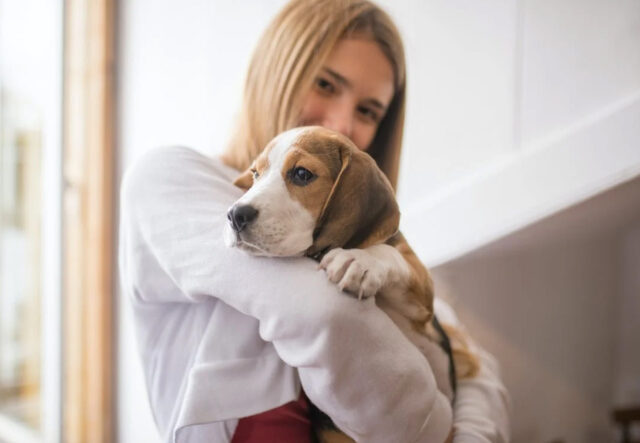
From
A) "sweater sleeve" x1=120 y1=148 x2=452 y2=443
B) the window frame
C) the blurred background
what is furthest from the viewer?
the window frame

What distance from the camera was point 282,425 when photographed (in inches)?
20.1

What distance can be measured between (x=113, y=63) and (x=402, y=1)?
498mm

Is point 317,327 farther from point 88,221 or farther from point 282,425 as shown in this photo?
point 88,221

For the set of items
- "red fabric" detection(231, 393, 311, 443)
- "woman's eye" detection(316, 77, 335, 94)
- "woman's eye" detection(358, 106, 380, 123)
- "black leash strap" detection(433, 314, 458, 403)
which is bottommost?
"red fabric" detection(231, 393, 311, 443)

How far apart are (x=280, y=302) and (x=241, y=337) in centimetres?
10

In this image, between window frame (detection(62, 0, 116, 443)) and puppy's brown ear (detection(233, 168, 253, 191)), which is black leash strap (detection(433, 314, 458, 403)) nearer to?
puppy's brown ear (detection(233, 168, 253, 191))

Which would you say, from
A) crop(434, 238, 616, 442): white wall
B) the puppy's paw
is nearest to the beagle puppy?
the puppy's paw

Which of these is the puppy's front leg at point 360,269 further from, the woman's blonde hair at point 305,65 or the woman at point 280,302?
the woman's blonde hair at point 305,65

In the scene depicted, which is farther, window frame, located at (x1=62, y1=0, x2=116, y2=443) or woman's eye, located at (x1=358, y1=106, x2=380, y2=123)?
window frame, located at (x1=62, y1=0, x2=116, y2=443)

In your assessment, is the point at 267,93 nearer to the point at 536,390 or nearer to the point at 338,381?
the point at 338,381

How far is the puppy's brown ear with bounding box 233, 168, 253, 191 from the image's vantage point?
495 mm

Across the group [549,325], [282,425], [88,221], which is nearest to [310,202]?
[282,425]

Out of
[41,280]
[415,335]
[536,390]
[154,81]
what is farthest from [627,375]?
[41,280]

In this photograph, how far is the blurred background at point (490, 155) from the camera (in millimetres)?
519
